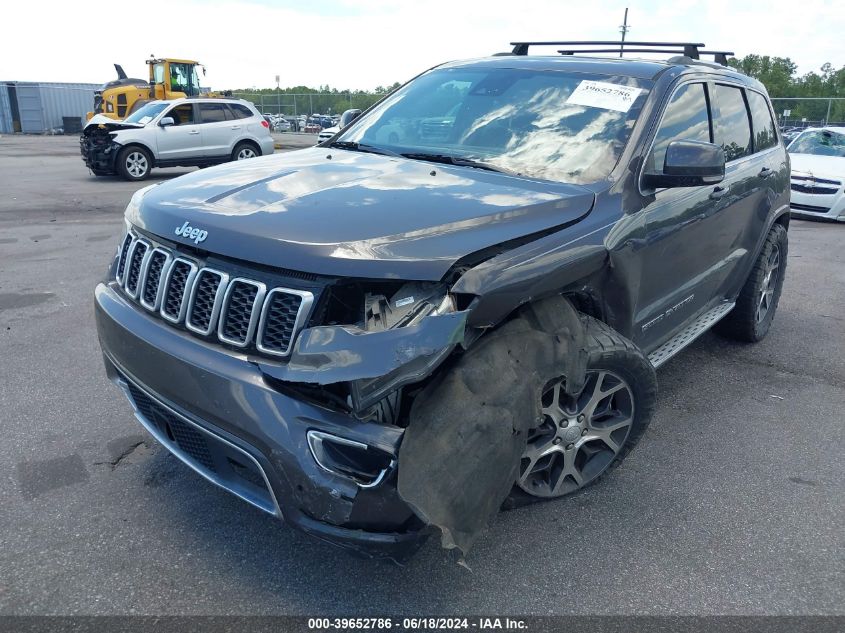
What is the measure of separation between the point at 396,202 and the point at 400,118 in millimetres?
→ 1589

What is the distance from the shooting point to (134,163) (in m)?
15.2

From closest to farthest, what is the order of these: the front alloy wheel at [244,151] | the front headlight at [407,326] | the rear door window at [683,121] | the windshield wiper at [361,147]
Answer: the front headlight at [407,326] < the rear door window at [683,121] < the windshield wiper at [361,147] < the front alloy wheel at [244,151]

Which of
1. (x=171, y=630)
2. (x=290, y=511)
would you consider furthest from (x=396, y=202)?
(x=171, y=630)

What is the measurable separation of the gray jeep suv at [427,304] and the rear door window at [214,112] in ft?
44.7

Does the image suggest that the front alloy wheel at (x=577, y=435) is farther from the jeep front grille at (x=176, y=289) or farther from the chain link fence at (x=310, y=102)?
the chain link fence at (x=310, y=102)

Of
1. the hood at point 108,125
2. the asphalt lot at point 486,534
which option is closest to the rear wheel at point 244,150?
the hood at point 108,125

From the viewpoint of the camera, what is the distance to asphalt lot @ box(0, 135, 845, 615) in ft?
8.09

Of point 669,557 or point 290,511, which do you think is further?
point 669,557

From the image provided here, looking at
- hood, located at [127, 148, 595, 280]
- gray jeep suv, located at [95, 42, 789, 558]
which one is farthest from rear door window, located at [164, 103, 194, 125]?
hood, located at [127, 148, 595, 280]

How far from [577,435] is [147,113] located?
1575 cm

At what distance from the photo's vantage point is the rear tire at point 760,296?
16.4 feet

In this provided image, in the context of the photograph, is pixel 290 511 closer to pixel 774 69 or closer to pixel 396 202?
pixel 396 202

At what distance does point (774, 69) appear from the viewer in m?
54.8

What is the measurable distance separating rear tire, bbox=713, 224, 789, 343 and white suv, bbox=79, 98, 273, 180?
40.4 ft
